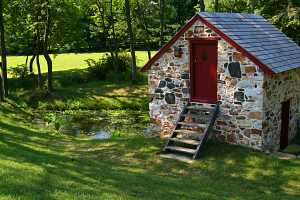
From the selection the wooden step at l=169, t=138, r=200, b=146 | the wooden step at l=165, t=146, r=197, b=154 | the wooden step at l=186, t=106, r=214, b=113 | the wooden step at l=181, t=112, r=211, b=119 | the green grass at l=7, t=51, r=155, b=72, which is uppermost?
the green grass at l=7, t=51, r=155, b=72

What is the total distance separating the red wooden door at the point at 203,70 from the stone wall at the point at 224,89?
8.9 inches

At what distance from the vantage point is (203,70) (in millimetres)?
14953

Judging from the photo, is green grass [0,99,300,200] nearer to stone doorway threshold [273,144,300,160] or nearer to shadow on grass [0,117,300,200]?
shadow on grass [0,117,300,200]

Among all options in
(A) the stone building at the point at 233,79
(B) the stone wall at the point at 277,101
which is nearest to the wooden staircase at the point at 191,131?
(A) the stone building at the point at 233,79

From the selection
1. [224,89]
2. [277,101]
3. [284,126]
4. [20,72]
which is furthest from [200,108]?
[20,72]

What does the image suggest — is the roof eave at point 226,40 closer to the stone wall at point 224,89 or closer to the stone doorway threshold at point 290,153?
the stone wall at point 224,89

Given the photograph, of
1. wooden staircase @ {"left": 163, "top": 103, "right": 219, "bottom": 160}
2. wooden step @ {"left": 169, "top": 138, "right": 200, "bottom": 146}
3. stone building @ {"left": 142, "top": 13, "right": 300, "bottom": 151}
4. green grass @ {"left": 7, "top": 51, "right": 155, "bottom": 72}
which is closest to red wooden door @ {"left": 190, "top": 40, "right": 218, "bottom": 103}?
stone building @ {"left": 142, "top": 13, "right": 300, "bottom": 151}

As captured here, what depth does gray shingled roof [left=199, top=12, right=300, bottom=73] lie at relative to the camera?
14.0 meters

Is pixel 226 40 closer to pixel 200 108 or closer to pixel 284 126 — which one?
pixel 200 108

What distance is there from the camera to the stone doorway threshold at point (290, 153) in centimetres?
1337

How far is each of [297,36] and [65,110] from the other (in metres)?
16.1

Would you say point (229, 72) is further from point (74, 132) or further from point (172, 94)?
point (74, 132)

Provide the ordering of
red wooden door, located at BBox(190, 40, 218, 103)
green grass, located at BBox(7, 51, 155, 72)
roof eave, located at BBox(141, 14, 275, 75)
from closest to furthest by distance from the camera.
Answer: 1. roof eave, located at BBox(141, 14, 275, 75)
2. red wooden door, located at BBox(190, 40, 218, 103)
3. green grass, located at BBox(7, 51, 155, 72)

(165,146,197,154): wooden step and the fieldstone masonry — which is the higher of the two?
the fieldstone masonry
